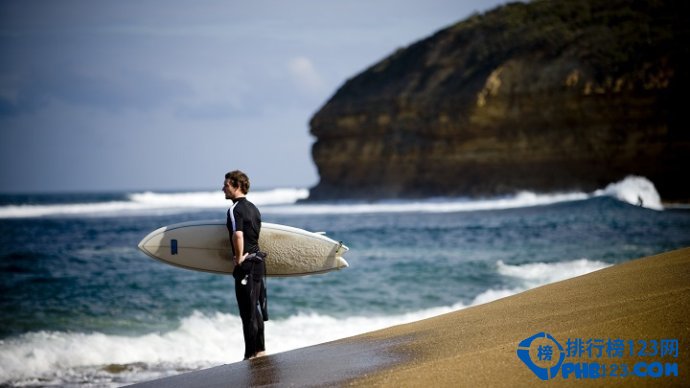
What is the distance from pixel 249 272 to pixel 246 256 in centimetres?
14

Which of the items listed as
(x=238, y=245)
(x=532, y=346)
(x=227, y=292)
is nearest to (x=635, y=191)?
(x=227, y=292)

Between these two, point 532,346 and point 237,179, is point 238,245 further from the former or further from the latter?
point 532,346

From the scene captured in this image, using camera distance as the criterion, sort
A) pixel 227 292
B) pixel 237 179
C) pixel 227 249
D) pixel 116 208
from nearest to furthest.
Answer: pixel 237 179 < pixel 227 249 < pixel 227 292 < pixel 116 208

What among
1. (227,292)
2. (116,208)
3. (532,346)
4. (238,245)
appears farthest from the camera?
(116,208)

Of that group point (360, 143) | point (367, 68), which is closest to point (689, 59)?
point (360, 143)

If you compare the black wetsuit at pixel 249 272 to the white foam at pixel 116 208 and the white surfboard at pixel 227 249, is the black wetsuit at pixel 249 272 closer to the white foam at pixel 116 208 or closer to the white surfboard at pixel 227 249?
the white surfboard at pixel 227 249

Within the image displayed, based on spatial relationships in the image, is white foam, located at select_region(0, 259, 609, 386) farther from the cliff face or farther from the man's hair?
the cliff face

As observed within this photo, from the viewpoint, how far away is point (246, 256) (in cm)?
540

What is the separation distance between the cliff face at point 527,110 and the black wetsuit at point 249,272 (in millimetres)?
34704

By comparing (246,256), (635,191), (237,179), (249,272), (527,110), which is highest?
(527,110)

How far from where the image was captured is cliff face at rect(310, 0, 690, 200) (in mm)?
36062

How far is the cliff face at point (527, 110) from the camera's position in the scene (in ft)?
118

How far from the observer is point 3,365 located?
712 centimetres

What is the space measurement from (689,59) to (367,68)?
25.9 metres
